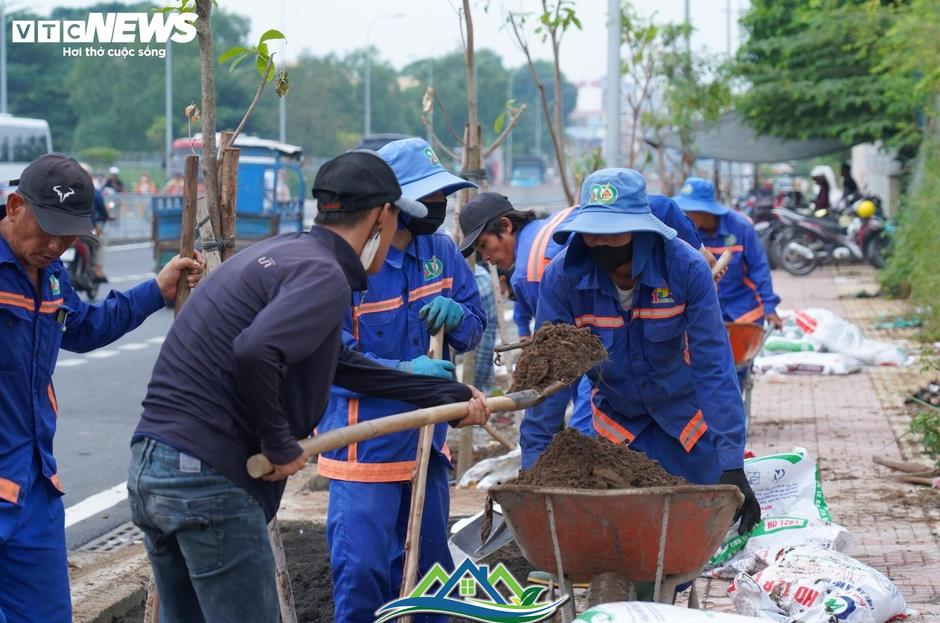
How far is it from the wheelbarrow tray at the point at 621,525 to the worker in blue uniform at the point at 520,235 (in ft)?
7.24

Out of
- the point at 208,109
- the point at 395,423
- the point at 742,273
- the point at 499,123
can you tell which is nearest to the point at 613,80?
the point at 499,123

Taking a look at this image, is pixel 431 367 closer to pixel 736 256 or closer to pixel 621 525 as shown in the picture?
pixel 621 525

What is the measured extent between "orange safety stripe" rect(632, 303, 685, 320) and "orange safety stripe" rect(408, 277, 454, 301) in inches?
30.4

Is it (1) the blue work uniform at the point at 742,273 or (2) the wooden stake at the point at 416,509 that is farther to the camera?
(1) the blue work uniform at the point at 742,273

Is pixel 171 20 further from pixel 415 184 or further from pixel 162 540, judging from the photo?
pixel 162 540

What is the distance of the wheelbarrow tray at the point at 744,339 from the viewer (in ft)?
27.0

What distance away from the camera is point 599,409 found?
195 inches

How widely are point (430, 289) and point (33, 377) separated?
148cm

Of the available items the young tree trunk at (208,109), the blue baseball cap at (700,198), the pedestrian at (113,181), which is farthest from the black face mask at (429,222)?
the pedestrian at (113,181)

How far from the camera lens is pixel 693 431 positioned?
478cm

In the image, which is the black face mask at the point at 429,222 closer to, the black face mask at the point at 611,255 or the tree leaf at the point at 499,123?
the black face mask at the point at 611,255

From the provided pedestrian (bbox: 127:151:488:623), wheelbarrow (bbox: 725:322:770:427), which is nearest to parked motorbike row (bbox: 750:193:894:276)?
wheelbarrow (bbox: 725:322:770:427)

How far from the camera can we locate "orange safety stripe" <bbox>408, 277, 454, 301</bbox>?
4.90 m

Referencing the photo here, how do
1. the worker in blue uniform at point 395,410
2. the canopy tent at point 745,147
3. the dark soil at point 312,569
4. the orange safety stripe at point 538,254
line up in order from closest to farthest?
the worker in blue uniform at point 395,410 < the dark soil at point 312,569 < the orange safety stripe at point 538,254 < the canopy tent at point 745,147
